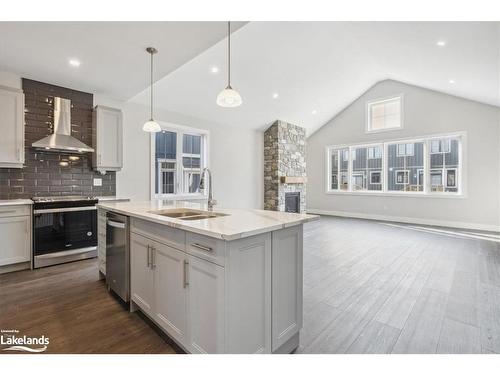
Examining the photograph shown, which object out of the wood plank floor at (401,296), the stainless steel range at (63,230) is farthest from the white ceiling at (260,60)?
the wood plank floor at (401,296)

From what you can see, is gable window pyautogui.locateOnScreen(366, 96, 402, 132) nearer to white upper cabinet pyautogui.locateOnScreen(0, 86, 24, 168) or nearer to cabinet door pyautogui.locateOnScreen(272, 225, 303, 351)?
cabinet door pyautogui.locateOnScreen(272, 225, 303, 351)

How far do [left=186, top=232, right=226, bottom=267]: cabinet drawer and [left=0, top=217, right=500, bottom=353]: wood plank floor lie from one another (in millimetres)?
817

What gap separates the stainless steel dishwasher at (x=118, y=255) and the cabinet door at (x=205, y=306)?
97 centimetres

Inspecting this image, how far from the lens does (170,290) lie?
5.62ft

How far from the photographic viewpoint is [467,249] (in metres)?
4.21

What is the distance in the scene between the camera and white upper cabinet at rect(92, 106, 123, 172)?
3.98m

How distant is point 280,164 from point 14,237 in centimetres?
564

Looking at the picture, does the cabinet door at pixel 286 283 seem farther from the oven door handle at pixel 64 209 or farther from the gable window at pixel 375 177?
the gable window at pixel 375 177

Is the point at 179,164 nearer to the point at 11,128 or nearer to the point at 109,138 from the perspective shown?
the point at 109,138

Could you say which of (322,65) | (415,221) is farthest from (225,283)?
(415,221)

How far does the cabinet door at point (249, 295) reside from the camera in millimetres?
1330

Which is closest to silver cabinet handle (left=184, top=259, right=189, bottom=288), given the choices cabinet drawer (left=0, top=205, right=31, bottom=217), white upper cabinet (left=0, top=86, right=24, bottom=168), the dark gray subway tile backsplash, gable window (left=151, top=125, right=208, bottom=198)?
cabinet drawer (left=0, top=205, right=31, bottom=217)

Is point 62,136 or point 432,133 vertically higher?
point 432,133

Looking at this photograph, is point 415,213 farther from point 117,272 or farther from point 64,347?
point 64,347
